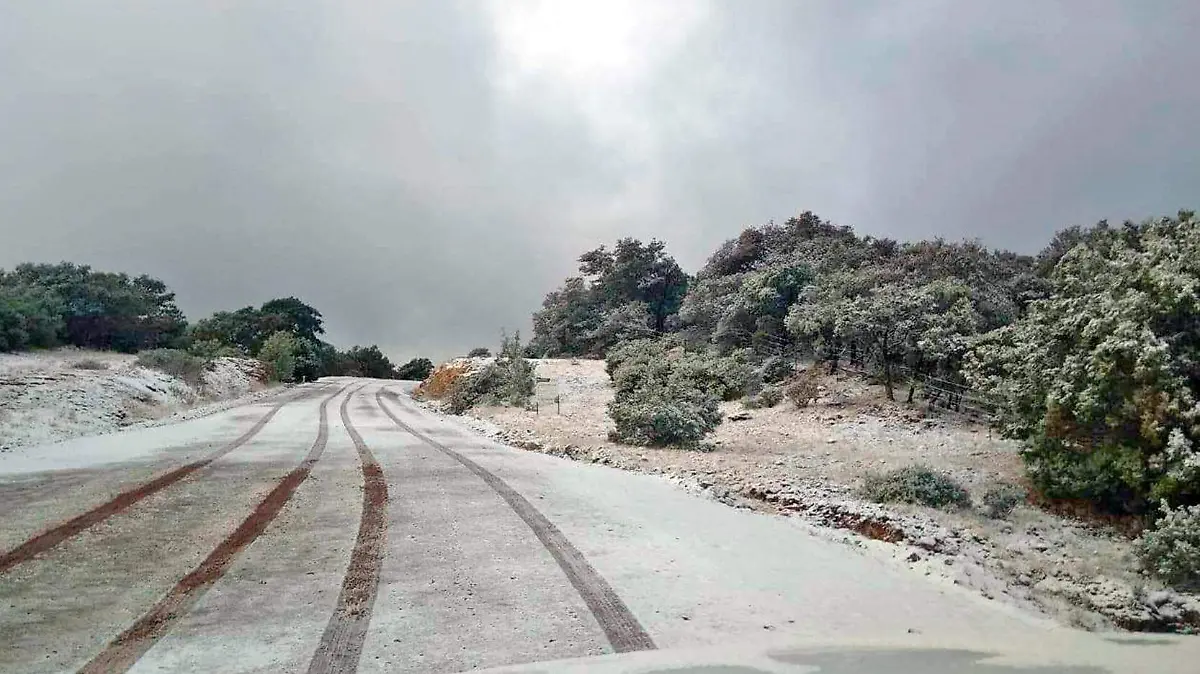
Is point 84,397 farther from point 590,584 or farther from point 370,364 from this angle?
point 370,364

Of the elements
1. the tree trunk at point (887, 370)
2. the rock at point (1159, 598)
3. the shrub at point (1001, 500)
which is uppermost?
the tree trunk at point (887, 370)

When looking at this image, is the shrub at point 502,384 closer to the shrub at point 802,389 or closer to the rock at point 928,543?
the shrub at point 802,389

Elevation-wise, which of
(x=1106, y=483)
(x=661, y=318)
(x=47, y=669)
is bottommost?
(x=47, y=669)

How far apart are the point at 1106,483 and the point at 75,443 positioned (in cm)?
2030

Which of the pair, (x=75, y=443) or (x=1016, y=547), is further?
Result: (x=75, y=443)

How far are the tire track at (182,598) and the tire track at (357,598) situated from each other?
1097 mm

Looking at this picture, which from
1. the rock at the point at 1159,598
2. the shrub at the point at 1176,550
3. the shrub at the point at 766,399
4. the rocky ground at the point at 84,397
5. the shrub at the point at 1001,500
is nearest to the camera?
the rock at the point at 1159,598

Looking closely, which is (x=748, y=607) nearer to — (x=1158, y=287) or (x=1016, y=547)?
(x=1016, y=547)

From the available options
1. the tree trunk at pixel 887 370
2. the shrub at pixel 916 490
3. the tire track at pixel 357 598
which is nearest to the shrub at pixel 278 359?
the tree trunk at pixel 887 370

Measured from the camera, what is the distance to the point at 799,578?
22.3 feet

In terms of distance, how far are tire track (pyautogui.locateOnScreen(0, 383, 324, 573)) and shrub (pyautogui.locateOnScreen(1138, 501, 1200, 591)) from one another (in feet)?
36.2

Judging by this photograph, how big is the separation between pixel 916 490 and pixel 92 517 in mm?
10830

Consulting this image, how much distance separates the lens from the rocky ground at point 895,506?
6.61 meters

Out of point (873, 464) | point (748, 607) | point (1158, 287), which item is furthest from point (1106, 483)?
point (748, 607)
